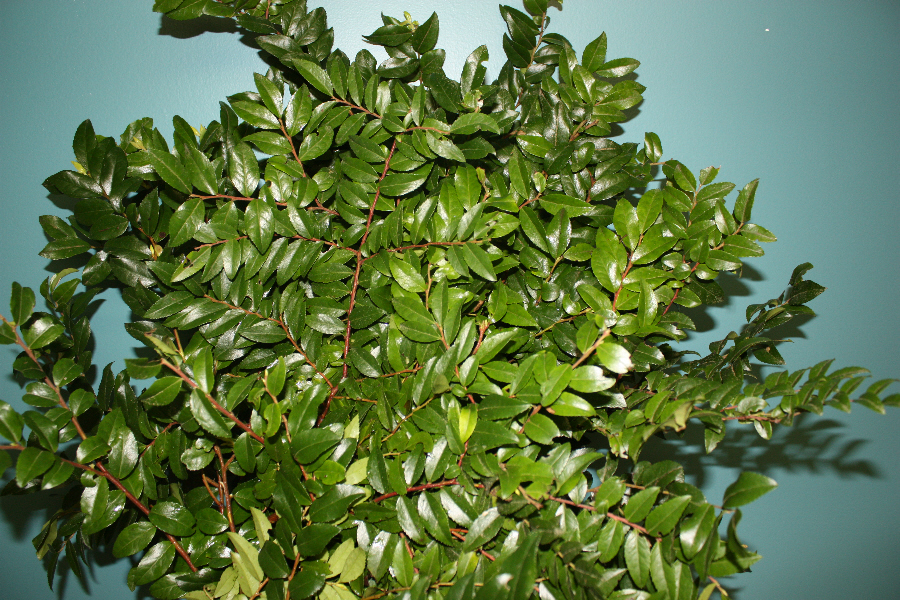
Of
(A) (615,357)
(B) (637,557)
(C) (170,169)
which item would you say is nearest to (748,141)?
(A) (615,357)

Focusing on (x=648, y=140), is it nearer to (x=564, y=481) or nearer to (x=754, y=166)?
(x=754, y=166)

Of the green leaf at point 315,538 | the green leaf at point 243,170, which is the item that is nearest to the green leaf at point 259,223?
the green leaf at point 243,170

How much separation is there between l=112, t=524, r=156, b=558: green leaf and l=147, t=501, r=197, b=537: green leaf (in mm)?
18

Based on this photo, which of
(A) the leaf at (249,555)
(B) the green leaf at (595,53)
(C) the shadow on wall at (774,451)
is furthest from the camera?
(C) the shadow on wall at (774,451)

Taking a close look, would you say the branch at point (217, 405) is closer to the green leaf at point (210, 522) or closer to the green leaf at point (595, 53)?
the green leaf at point (210, 522)

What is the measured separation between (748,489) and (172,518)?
2.50ft

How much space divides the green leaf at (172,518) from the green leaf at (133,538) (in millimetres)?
18

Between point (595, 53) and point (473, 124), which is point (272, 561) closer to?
point (473, 124)

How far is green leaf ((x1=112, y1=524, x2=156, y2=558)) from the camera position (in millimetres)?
722

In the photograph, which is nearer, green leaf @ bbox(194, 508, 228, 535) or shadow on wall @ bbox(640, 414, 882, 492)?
green leaf @ bbox(194, 508, 228, 535)

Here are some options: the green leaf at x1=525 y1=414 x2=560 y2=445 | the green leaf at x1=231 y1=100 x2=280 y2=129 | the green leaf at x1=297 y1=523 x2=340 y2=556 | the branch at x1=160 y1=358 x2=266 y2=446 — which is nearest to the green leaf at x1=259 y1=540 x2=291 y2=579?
the green leaf at x1=297 y1=523 x2=340 y2=556

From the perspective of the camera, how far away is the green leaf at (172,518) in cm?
72

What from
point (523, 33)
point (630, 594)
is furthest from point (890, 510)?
point (523, 33)

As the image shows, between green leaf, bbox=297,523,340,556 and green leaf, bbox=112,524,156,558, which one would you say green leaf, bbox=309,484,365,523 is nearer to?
green leaf, bbox=297,523,340,556
